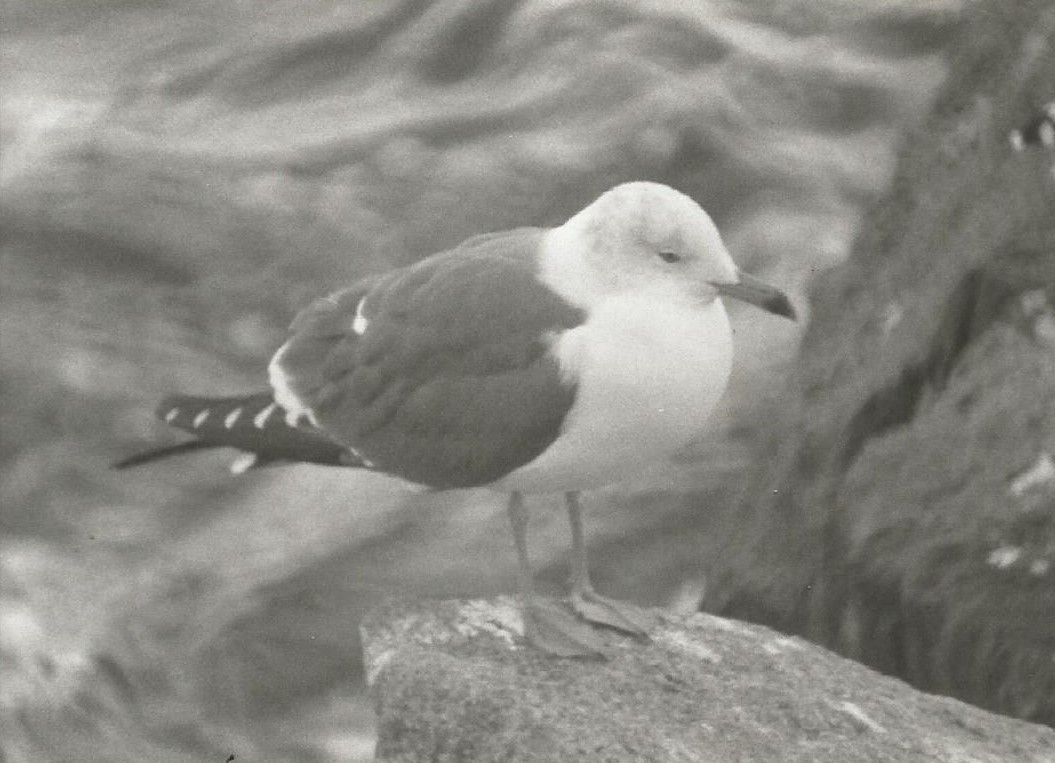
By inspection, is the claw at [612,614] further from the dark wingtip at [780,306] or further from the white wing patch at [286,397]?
the dark wingtip at [780,306]

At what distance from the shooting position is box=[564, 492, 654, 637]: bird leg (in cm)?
521

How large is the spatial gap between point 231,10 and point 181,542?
4461 millimetres

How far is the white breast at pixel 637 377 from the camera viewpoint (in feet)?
15.0

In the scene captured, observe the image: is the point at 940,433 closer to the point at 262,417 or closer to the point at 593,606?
the point at 593,606

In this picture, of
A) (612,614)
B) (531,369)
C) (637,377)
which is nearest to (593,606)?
(612,614)

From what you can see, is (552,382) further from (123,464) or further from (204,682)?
(204,682)

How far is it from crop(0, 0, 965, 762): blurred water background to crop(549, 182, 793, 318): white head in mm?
2608

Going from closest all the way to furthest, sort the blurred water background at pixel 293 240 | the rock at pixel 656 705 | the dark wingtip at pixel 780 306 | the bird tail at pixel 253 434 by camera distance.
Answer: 1. the rock at pixel 656 705
2. the dark wingtip at pixel 780 306
3. the bird tail at pixel 253 434
4. the blurred water background at pixel 293 240

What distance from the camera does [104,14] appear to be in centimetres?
1173

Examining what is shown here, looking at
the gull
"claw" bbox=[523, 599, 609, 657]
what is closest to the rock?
"claw" bbox=[523, 599, 609, 657]

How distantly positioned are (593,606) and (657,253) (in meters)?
1.08

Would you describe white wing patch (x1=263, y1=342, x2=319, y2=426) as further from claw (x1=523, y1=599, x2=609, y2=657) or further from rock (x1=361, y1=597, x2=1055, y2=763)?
claw (x1=523, y1=599, x2=609, y2=657)

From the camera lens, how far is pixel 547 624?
16.8 ft

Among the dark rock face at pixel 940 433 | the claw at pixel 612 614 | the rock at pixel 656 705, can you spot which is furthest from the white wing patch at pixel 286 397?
the dark rock face at pixel 940 433
